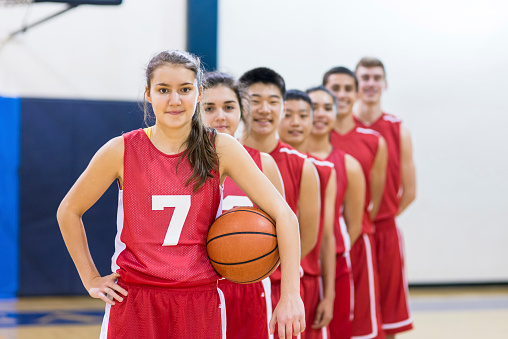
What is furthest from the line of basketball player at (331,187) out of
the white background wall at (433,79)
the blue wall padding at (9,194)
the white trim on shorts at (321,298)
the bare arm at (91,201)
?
the blue wall padding at (9,194)

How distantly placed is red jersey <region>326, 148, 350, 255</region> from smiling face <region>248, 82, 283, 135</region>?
34.5 inches

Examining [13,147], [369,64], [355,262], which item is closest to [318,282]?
[355,262]

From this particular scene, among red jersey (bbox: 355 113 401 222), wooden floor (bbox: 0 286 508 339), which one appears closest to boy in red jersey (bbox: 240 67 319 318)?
red jersey (bbox: 355 113 401 222)

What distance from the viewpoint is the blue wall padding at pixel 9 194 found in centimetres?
793

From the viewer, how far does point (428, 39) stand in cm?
889

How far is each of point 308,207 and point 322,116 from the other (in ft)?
3.72

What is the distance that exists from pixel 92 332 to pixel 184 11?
4.34 meters

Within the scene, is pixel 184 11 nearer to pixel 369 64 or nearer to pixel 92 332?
pixel 369 64

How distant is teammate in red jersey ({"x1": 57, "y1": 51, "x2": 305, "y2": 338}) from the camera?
93.7 inches

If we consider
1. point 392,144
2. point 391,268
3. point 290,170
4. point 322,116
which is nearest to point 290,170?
point 290,170

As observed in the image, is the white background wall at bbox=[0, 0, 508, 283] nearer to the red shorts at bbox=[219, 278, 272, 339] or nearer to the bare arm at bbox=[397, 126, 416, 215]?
the bare arm at bbox=[397, 126, 416, 215]

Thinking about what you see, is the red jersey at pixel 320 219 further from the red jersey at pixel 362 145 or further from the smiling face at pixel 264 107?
the red jersey at pixel 362 145

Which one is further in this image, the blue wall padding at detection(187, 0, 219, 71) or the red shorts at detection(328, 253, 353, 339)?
the blue wall padding at detection(187, 0, 219, 71)

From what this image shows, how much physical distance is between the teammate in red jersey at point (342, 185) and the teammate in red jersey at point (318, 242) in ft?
1.11
